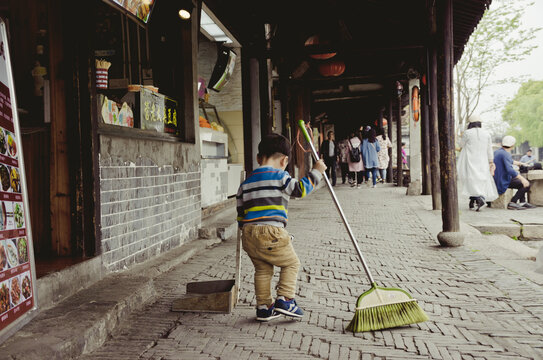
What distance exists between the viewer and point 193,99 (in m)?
6.15

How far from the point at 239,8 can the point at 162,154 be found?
4655 mm

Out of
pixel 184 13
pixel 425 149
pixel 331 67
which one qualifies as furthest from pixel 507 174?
pixel 184 13

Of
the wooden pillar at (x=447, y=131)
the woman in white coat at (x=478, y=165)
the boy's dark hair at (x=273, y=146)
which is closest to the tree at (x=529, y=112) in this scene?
the woman in white coat at (x=478, y=165)

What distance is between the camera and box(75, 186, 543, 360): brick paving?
2594 millimetres

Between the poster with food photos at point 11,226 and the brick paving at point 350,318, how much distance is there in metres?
0.50

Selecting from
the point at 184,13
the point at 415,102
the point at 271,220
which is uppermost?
the point at 184,13

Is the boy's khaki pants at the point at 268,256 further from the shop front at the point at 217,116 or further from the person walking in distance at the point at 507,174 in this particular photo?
the person walking in distance at the point at 507,174

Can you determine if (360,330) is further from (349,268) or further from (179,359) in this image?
(349,268)

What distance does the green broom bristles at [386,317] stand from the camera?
283 cm

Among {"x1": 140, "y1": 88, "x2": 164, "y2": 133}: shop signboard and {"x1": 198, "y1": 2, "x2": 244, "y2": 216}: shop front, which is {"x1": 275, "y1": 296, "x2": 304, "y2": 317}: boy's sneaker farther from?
{"x1": 198, "y1": 2, "x2": 244, "y2": 216}: shop front

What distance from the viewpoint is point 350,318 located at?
3.13m

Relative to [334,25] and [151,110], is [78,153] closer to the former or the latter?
[151,110]

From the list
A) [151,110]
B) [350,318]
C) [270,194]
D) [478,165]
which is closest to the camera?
[270,194]

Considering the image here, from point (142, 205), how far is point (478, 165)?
274 inches
